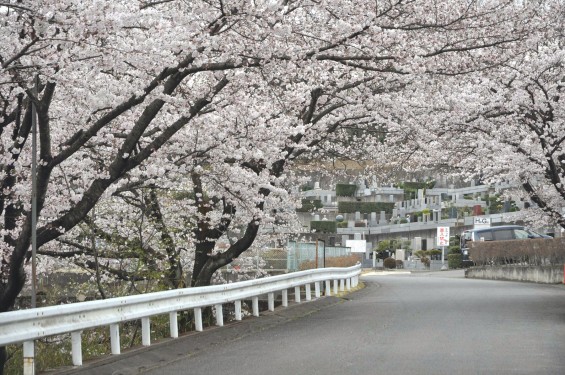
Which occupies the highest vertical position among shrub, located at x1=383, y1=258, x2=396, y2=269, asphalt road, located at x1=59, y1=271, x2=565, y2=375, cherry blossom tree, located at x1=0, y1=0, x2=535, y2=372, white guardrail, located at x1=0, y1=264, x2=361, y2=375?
cherry blossom tree, located at x1=0, y1=0, x2=535, y2=372

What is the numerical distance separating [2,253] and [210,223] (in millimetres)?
6396

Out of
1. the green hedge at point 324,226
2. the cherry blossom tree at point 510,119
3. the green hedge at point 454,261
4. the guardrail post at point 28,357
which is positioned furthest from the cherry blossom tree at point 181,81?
the green hedge at point 324,226

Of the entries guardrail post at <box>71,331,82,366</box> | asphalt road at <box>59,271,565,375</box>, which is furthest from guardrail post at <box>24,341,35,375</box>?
asphalt road at <box>59,271,565,375</box>

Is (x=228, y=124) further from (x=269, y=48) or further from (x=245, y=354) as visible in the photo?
(x=245, y=354)

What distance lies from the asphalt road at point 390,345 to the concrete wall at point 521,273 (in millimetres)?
17358

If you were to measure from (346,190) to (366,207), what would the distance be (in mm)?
5572

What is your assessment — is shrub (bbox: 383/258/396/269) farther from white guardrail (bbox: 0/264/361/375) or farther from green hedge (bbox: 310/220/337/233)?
white guardrail (bbox: 0/264/361/375)

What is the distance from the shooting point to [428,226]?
90.9 metres

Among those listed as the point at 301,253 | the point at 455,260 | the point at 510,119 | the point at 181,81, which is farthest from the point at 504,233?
the point at 181,81

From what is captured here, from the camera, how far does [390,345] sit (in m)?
13.3

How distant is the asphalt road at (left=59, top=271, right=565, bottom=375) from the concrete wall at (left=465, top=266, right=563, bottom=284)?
17.4 meters

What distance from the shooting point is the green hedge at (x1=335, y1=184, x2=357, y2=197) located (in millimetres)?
113688

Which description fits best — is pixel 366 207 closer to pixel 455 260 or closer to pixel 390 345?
pixel 455 260

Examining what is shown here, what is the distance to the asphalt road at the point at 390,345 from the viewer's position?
11016 mm
